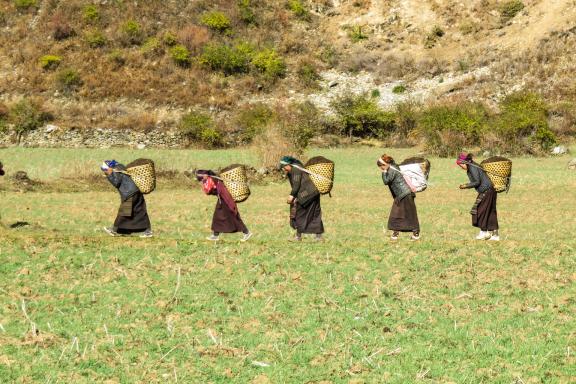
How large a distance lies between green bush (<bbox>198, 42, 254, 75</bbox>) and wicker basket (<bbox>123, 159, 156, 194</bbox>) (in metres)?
47.8

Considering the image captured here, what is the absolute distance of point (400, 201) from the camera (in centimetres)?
1485

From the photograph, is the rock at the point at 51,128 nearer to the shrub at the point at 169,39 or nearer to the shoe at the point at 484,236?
the shrub at the point at 169,39

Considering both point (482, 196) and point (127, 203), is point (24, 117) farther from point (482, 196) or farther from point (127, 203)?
point (482, 196)

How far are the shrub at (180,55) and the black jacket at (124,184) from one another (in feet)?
157

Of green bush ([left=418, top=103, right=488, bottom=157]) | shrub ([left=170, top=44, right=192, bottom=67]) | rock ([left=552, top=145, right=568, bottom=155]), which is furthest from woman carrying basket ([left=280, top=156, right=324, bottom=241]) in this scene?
shrub ([left=170, top=44, right=192, bottom=67])

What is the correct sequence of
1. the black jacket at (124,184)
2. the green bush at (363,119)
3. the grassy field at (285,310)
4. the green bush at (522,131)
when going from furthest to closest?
the green bush at (363,119), the green bush at (522,131), the black jacket at (124,184), the grassy field at (285,310)

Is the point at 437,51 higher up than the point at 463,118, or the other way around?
the point at 437,51

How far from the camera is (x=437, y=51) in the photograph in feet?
214

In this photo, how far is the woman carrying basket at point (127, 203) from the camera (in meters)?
14.9

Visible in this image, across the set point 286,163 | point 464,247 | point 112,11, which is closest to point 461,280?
point 464,247

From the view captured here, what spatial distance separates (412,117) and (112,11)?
1134 inches

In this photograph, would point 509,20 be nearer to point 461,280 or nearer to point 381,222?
point 381,222

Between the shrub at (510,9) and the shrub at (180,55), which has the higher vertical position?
the shrub at (510,9)

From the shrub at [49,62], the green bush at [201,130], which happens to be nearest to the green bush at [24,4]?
the shrub at [49,62]
